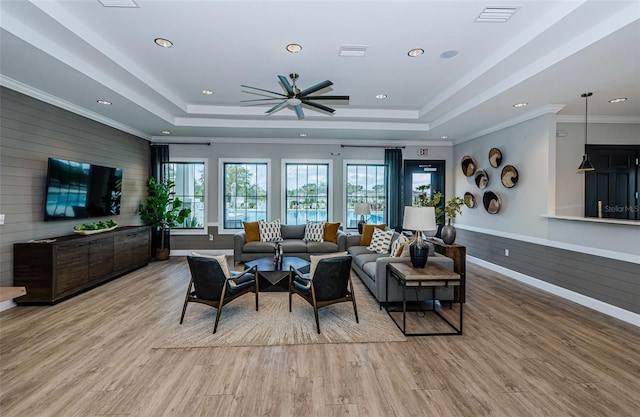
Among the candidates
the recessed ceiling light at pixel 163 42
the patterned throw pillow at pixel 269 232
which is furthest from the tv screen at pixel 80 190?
the patterned throw pillow at pixel 269 232

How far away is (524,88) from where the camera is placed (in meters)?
3.85

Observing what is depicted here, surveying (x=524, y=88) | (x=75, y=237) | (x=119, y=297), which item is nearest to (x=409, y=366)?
(x=524, y=88)

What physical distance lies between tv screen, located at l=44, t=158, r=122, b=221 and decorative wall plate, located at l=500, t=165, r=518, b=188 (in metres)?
7.39

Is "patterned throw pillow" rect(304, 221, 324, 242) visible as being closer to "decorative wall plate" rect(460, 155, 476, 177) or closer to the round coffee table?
the round coffee table

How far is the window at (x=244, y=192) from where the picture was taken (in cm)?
730

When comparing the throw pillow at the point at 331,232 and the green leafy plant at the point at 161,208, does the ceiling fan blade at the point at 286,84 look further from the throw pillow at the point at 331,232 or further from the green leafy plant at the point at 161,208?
the green leafy plant at the point at 161,208

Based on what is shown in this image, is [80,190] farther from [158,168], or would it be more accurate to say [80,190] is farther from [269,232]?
[269,232]

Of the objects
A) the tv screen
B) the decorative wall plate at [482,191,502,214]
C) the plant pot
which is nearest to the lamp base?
the decorative wall plate at [482,191,502,214]

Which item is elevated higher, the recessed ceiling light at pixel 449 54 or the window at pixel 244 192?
the recessed ceiling light at pixel 449 54

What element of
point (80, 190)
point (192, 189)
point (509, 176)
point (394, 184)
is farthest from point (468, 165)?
point (80, 190)

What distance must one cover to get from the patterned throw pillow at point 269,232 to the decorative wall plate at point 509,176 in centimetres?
469

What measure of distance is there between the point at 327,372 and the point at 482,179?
5.43m

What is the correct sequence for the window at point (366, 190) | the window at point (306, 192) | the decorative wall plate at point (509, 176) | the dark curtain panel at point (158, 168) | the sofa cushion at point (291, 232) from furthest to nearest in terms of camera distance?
the window at point (366, 190) < the window at point (306, 192) < the dark curtain panel at point (158, 168) < the sofa cushion at point (291, 232) < the decorative wall plate at point (509, 176)

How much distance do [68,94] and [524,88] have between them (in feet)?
20.7
